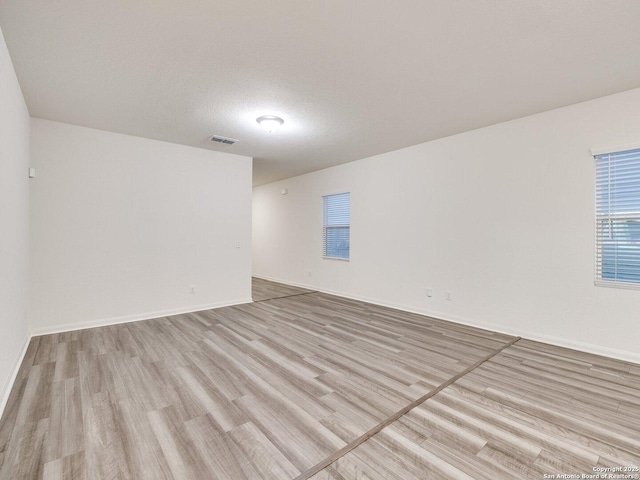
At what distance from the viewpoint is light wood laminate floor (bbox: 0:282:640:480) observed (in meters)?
1.54

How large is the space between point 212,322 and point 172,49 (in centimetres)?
312

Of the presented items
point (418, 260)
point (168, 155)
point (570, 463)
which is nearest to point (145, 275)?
point (168, 155)

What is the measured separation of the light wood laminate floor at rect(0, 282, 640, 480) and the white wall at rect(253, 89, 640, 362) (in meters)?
0.42

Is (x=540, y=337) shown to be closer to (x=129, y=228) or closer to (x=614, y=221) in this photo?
(x=614, y=221)

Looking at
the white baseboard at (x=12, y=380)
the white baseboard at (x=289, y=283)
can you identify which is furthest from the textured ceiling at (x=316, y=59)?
the white baseboard at (x=289, y=283)

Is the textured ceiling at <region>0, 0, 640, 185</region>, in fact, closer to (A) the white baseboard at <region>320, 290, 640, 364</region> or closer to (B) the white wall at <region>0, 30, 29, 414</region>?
(B) the white wall at <region>0, 30, 29, 414</region>

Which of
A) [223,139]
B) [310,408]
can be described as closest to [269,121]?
[223,139]

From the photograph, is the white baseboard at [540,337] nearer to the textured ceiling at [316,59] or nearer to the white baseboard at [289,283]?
the white baseboard at [289,283]

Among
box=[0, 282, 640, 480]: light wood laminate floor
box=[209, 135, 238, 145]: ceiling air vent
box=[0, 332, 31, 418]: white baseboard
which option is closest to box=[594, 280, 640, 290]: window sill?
box=[0, 282, 640, 480]: light wood laminate floor

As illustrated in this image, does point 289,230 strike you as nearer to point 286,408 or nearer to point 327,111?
point 327,111

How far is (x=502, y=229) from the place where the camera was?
365 centimetres

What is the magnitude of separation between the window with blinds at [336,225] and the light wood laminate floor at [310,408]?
2.63 metres

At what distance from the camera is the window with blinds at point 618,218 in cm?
282

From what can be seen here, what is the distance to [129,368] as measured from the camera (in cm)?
261
